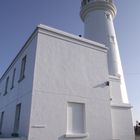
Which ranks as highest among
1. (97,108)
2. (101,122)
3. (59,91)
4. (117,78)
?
(117,78)

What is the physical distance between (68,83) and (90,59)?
2.29 meters

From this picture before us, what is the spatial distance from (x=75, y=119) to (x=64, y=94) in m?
1.37

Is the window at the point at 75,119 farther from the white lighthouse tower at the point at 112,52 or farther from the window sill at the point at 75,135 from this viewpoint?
the white lighthouse tower at the point at 112,52

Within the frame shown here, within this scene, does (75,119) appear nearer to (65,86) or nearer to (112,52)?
(65,86)

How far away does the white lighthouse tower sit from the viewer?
1059 cm

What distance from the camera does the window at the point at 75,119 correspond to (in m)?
8.30

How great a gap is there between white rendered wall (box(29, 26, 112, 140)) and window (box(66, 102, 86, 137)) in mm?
189

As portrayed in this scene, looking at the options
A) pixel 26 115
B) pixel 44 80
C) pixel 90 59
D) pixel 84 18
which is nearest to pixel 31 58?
pixel 44 80

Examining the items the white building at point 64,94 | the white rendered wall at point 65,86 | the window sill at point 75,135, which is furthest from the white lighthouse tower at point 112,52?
the window sill at point 75,135

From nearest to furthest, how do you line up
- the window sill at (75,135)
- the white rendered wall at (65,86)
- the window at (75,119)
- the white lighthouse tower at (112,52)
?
the white rendered wall at (65,86), the window sill at (75,135), the window at (75,119), the white lighthouse tower at (112,52)

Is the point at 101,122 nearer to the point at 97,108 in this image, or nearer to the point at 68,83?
the point at 97,108

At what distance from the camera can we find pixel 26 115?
25.3ft

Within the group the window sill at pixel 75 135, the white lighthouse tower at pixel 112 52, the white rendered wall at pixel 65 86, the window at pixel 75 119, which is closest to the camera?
the white rendered wall at pixel 65 86

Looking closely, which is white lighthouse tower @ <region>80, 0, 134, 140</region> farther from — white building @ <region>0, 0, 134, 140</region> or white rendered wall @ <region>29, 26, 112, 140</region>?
white rendered wall @ <region>29, 26, 112, 140</region>
